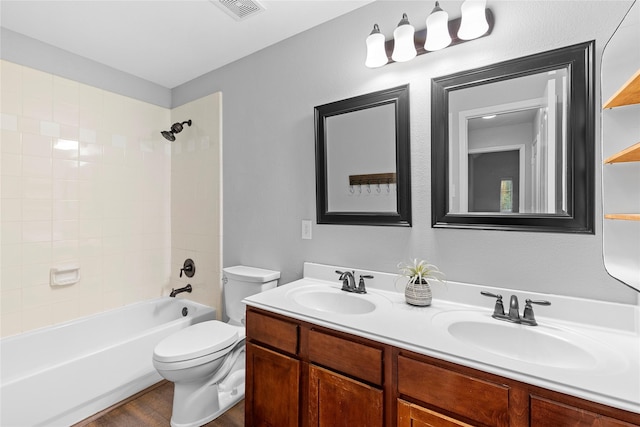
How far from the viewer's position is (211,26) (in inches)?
74.7

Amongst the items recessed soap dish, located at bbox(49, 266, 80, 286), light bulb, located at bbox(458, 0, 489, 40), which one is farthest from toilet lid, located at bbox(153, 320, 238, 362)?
light bulb, located at bbox(458, 0, 489, 40)

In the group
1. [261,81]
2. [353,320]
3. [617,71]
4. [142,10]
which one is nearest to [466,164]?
[617,71]

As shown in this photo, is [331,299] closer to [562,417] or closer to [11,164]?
[562,417]

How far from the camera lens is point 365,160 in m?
1.70

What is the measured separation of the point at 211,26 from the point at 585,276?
2362mm

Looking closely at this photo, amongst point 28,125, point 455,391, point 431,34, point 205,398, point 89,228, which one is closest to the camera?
point 455,391

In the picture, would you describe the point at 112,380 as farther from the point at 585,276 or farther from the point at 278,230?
the point at 585,276

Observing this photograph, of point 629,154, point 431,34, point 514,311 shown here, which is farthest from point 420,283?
point 431,34

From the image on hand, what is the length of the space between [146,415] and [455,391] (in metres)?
1.88

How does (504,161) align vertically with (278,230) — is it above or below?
above

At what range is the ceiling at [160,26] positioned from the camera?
5.58ft

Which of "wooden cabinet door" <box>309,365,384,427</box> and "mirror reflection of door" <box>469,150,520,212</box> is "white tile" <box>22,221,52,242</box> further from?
"mirror reflection of door" <box>469,150,520,212</box>

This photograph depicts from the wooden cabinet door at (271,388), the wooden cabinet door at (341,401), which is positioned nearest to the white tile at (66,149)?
the wooden cabinet door at (271,388)

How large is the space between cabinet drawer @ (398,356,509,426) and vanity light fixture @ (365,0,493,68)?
1.36 m
